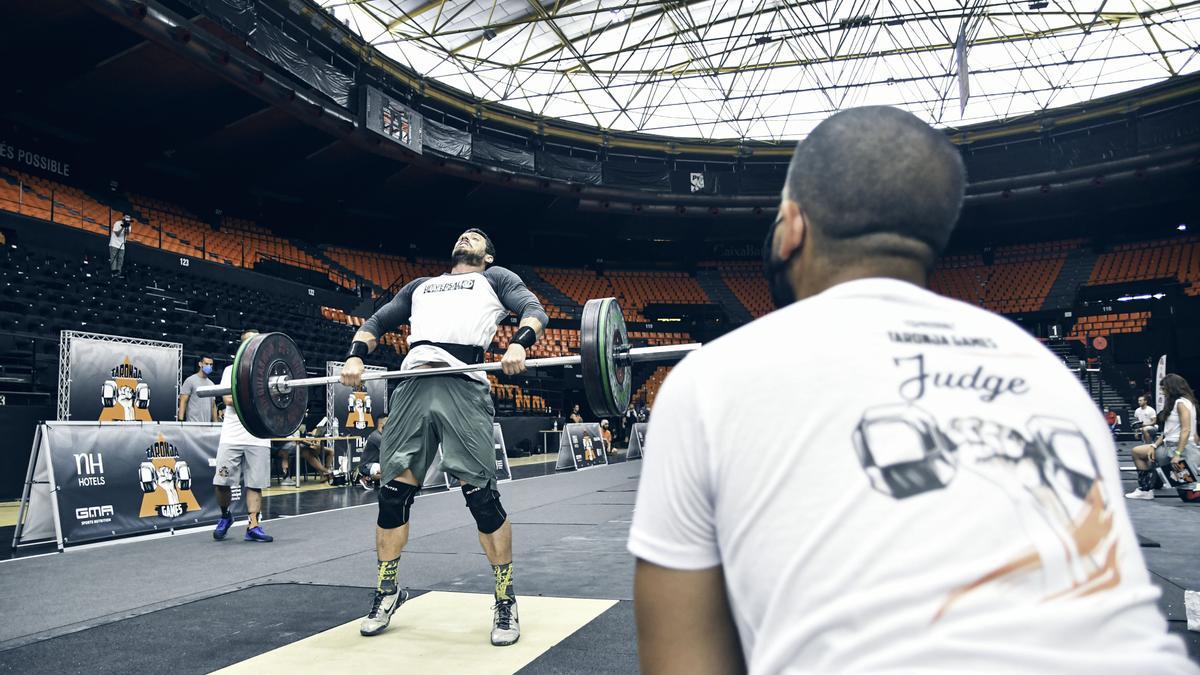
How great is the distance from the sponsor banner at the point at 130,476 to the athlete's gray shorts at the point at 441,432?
3808 mm

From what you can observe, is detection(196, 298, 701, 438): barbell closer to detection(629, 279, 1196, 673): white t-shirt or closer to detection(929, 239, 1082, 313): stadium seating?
detection(629, 279, 1196, 673): white t-shirt

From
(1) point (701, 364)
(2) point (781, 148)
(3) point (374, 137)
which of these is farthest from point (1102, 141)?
(1) point (701, 364)

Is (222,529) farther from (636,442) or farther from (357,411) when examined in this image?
(636,442)

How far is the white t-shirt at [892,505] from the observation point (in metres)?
0.69

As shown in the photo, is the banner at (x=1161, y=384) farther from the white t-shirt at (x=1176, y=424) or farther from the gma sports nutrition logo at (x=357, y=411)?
the gma sports nutrition logo at (x=357, y=411)

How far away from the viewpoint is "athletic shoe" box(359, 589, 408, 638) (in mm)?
3023

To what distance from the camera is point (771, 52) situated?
1878cm

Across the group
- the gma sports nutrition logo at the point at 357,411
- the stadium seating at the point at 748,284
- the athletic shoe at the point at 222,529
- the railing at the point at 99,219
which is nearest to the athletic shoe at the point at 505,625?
the athletic shoe at the point at 222,529

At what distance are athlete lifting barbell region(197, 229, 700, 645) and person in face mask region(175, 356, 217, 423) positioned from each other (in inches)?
222

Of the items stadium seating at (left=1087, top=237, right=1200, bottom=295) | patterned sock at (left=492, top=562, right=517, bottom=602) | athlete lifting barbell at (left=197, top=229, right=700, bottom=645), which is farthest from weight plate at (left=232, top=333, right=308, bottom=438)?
stadium seating at (left=1087, top=237, right=1200, bottom=295)

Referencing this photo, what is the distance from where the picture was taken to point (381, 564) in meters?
3.15

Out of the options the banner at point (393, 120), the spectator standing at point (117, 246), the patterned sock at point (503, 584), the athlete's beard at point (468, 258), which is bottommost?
the patterned sock at point (503, 584)

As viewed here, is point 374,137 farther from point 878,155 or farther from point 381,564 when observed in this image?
point 878,155

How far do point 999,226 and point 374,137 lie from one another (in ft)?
64.3
